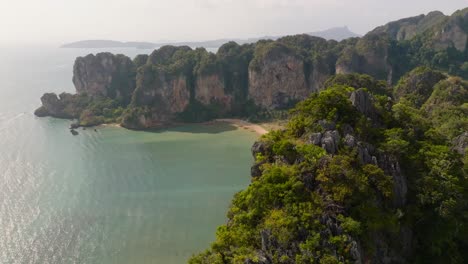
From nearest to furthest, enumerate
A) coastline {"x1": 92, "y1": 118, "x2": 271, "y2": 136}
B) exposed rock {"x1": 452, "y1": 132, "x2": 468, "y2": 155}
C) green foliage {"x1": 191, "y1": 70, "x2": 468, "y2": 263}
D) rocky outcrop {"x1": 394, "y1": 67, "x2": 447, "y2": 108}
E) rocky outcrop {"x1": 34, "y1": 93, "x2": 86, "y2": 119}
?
green foliage {"x1": 191, "y1": 70, "x2": 468, "y2": 263}, exposed rock {"x1": 452, "y1": 132, "x2": 468, "y2": 155}, rocky outcrop {"x1": 394, "y1": 67, "x2": 447, "y2": 108}, coastline {"x1": 92, "y1": 118, "x2": 271, "y2": 136}, rocky outcrop {"x1": 34, "y1": 93, "x2": 86, "y2": 119}

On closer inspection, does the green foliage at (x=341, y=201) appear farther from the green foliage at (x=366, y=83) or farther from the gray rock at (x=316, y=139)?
the green foliage at (x=366, y=83)

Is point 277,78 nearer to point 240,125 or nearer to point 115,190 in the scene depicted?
point 240,125

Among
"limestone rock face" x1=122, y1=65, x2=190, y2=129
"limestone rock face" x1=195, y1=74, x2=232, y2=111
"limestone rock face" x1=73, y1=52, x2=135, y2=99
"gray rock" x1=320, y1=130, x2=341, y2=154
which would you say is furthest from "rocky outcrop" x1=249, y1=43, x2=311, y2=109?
"gray rock" x1=320, y1=130, x2=341, y2=154

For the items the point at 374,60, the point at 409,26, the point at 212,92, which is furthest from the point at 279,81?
the point at 409,26

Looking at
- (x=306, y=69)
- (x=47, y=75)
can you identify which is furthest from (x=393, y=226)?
(x=47, y=75)

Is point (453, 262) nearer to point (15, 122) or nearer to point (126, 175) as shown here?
point (126, 175)

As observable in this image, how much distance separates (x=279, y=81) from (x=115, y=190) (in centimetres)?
3435

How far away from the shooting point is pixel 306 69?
206 feet

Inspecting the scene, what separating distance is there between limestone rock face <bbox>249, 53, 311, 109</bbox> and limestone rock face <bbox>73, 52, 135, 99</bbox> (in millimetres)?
21801

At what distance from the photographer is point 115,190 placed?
36.2m

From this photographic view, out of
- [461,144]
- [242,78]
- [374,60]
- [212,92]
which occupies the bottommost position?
[212,92]

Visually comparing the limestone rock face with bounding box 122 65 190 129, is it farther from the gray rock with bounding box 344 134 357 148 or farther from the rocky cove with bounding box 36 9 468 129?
the gray rock with bounding box 344 134 357 148

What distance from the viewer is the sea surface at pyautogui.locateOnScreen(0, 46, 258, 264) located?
2634 cm

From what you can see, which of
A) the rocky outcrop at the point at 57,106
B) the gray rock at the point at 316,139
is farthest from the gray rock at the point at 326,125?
the rocky outcrop at the point at 57,106
